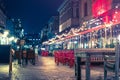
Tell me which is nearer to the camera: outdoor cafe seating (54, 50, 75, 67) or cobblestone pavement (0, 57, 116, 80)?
cobblestone pavement (0, 57, 116, 80)

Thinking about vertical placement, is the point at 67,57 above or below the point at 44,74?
above

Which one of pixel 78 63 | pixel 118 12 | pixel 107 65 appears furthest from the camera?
pixel 118 12

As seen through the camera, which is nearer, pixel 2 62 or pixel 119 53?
pixel 119 53

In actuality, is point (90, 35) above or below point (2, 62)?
above

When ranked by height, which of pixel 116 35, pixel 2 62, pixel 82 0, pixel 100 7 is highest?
pixel 82 0

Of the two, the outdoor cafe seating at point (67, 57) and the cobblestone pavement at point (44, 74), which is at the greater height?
the outdoor cafe seating at point (67, 57)

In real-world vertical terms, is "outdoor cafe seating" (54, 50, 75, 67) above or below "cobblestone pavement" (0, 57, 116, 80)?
above

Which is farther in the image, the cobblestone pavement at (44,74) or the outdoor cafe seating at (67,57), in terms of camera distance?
the outdoor cafe seating at (67,57)

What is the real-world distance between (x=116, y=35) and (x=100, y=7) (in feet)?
112

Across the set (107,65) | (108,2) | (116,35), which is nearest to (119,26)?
(116,35)

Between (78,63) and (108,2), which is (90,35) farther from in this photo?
(108,2)

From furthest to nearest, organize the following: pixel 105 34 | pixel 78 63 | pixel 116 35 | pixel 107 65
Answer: pixel 105 34 → pixel 116 35 → pixel 78 63 → pixel 107 65

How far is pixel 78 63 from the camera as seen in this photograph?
43.5ft

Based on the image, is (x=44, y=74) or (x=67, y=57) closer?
(x=44, y=74)
